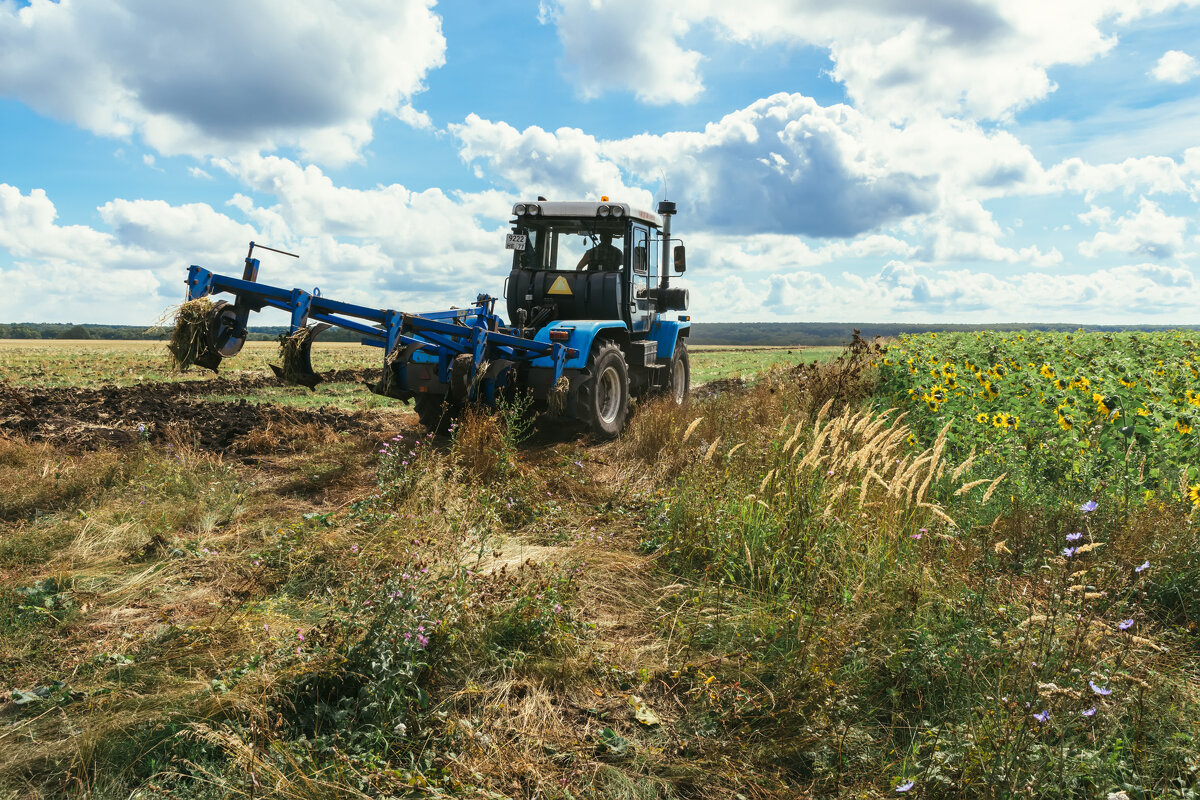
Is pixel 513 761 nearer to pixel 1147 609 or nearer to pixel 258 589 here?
pixel 258 589

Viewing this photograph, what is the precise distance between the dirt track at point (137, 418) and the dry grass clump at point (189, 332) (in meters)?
1.26

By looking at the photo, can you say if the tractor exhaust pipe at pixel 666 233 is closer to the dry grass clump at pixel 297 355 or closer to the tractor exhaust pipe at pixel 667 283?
the tractor exhaust pipe at pixel 667 283

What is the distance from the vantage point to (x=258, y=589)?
4.40 m

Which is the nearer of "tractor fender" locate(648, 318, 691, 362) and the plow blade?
the plow blade

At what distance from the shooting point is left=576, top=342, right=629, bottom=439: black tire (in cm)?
864

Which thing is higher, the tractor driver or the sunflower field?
the tractor driver

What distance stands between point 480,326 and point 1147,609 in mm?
6358

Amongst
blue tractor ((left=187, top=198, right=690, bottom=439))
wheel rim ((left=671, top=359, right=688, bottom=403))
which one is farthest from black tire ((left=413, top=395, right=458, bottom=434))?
wheel rim ((left=671, top=359, right=688, bottom=403))

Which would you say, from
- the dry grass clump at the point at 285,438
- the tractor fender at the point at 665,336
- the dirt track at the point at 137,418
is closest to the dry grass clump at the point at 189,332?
the dirt track at the point at 137,418

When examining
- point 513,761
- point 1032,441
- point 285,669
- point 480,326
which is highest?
point 480,326

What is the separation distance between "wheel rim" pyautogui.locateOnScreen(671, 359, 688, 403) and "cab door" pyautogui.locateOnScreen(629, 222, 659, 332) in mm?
1259

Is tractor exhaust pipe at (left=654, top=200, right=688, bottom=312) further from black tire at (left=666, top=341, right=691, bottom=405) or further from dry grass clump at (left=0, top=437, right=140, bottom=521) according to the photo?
dry grass clump at (left=0, top=437, right=140, bottom=521)

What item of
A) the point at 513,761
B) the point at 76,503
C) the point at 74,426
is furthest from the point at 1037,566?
the point at 74,426

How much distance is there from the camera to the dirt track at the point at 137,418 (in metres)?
8.46
